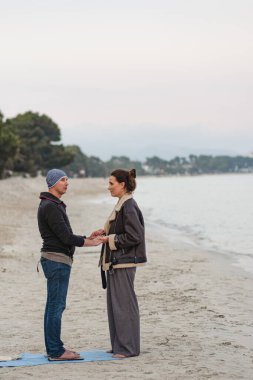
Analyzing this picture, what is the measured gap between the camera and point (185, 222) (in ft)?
125

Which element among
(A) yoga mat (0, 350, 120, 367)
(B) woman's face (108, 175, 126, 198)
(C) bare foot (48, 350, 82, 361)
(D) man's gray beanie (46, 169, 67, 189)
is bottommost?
(A) yoga mat (0, 350, 120, 367)

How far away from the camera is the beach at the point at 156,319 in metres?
6.42

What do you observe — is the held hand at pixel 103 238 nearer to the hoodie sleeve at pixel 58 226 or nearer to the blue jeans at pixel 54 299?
the hoodie sleeve at pixel 58 226

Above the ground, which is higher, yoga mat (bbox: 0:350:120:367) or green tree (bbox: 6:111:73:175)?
green tree (bbox: 6:111:73:175)

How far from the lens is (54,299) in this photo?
21.9ft

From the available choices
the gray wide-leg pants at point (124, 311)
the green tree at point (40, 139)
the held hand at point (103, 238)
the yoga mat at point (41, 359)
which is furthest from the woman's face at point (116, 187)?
the green tree at point (40, 139)

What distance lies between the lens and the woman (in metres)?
6.81

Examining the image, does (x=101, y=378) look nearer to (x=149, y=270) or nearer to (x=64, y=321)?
(x=64, y=321)

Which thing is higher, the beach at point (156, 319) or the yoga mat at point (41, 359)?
the yoga mat at point (41, 359)

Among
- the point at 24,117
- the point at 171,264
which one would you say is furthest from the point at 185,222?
the point at 24,117

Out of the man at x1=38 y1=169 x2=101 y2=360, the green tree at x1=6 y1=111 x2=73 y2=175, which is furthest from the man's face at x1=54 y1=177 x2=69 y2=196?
the green tree at x1=6 y1=111 x2=73 y2=175

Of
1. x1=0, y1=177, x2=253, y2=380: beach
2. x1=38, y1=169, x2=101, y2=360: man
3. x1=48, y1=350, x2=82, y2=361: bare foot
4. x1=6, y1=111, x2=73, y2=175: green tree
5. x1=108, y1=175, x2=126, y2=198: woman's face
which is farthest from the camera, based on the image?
x1=6, y1=111, x2=73, y2=175: green tree

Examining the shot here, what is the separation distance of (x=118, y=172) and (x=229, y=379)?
89.0 inches

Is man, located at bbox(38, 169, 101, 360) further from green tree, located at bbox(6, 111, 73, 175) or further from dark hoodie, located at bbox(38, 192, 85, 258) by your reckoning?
green tree, located at bbox(6, 111, 73, 175)
